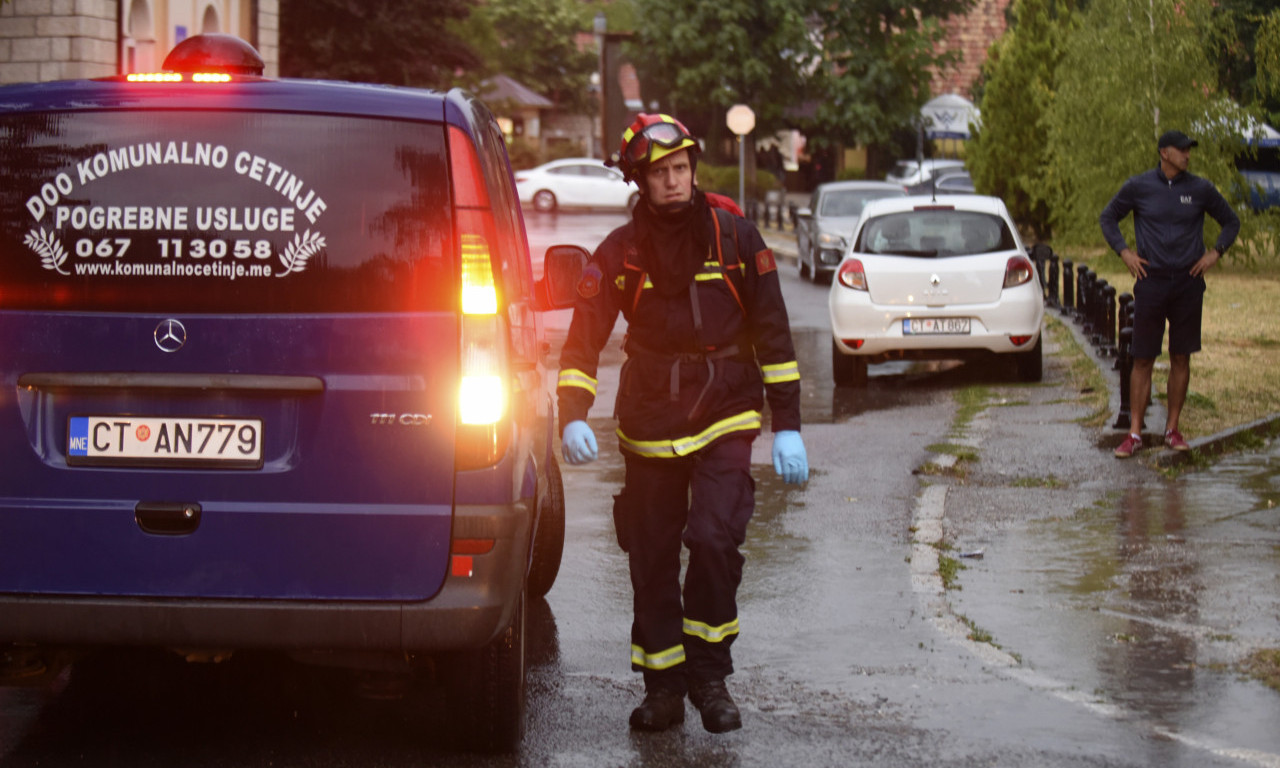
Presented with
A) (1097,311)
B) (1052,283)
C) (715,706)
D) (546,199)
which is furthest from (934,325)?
(546,199)

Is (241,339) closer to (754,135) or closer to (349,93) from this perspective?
(349,93)

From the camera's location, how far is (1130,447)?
35.5ft

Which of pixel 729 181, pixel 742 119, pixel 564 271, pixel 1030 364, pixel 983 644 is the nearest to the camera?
pixel 564 271

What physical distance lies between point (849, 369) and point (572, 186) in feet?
129

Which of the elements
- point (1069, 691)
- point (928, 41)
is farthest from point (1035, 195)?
point (1069, 691)

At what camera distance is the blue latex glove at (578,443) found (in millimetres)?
5469

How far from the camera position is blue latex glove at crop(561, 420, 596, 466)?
5.47 metres

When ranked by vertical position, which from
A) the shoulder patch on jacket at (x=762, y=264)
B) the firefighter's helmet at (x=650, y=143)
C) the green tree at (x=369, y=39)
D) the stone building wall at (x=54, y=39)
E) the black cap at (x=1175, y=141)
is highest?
the green tree at (x=369, y=39)

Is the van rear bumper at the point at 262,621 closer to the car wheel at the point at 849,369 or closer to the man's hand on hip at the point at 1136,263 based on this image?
the man's hand on hip at the point at 1136,263

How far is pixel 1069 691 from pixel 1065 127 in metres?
21.7

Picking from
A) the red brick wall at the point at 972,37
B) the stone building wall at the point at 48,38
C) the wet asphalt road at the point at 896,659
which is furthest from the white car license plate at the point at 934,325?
the red brick wall at the point at 972,37

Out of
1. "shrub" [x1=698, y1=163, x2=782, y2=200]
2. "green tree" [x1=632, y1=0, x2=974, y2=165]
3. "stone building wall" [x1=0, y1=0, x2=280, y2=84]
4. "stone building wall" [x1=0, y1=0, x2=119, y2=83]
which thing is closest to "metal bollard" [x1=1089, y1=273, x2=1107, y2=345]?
"stone building wall" [x1=0, y1=0, x2=280, y2=84]

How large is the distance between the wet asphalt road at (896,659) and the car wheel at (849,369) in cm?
476

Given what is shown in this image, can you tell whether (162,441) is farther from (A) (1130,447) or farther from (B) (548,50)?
(B) (548,50)
